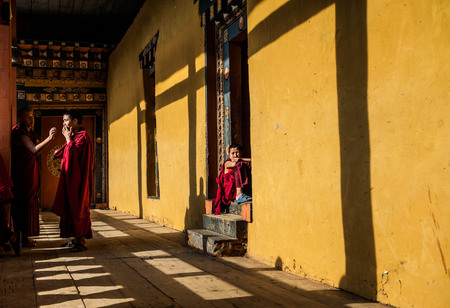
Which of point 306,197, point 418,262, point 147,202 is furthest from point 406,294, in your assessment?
point 147,202

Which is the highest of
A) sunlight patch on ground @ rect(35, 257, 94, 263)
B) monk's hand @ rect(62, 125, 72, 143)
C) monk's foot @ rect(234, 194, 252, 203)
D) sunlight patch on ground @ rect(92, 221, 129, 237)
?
monk's hand @ rect(62, 125, 72, 143)

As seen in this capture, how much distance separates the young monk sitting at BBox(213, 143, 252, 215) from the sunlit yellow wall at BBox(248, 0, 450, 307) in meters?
0.69

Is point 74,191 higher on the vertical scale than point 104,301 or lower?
higher

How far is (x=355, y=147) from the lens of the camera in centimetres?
226

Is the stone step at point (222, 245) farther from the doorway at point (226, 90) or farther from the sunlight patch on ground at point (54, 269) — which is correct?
the sunlight patch on ground at point (54, 269)

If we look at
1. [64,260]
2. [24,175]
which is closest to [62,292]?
[64,260]

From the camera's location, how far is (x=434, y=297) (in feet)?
5.88

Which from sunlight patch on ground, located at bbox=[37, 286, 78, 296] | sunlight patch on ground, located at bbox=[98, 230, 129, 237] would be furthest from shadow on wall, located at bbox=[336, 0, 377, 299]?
sunlight patch on ground, located at bbox=[98, 230, 129, 237]

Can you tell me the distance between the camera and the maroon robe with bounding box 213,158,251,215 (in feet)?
12.9

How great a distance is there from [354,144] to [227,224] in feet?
5.31

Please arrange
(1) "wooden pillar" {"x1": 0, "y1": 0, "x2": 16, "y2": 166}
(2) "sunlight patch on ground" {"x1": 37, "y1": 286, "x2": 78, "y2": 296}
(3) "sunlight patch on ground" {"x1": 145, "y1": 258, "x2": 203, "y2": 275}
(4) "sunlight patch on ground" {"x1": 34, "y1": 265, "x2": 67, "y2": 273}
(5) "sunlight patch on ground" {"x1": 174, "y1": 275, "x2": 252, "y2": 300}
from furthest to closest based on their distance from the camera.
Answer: (1) "wooden pillar" {"x1": 0, "y1": 0, "x2": 16, "y2": 166}
(4) "sunlight patch on ground" {"x1": 34, "y1": 265, "x2": 67, "y2": 273}
(3) "sunlight patch on ground" {"x1": 145, "y1": 258, "x2": 203, "y2": 275}
(2) "sunlight patch on ground" {"x1": 37, "y1": 286, "x2": 78, "y2": 296}
(5) "sunlight patch on ground" {"x1": 174, "y1": 275, "x2": 252, "y2": 300}

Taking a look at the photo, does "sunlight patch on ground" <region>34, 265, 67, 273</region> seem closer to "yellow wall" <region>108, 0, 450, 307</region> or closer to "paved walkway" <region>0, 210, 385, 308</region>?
"paved walkway" <region>0, 210, 385, 308</region>

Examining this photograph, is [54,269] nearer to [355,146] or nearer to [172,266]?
[172,266]

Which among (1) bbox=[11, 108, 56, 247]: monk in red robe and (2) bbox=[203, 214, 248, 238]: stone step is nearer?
(2) bbox=[203, 214, 248, 238]: stone step
